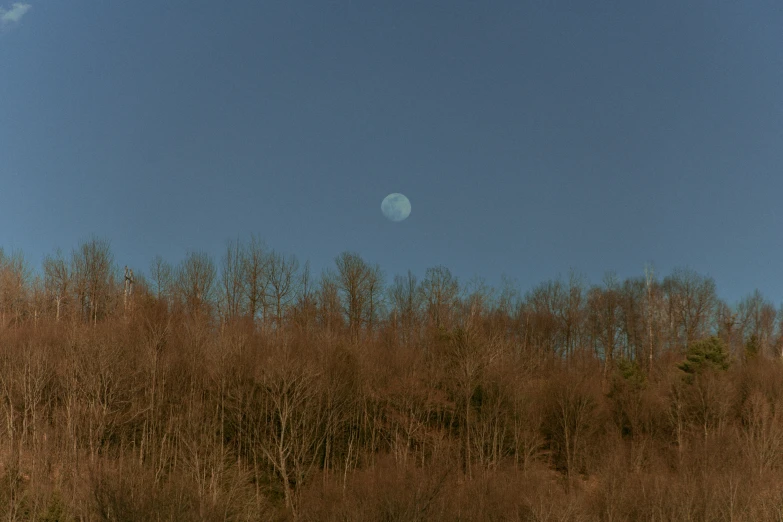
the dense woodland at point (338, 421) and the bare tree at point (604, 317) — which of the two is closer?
the dense woodland at point (338, 421)

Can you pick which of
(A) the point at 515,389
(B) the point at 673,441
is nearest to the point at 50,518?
(A) the point at 515,389

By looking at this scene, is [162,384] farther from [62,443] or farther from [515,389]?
[515,389]

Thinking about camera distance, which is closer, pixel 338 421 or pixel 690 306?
pixel 338 421

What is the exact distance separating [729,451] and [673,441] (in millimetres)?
7760

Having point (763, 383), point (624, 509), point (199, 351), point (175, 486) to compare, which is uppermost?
point (199, 351)

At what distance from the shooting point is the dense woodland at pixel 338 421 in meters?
30.5

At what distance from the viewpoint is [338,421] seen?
4206cm

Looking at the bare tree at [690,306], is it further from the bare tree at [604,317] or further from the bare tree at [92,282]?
the bare tree at [92,282]

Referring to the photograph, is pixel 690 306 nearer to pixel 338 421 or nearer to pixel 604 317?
pixel 604 317

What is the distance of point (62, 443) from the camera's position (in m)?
36.9

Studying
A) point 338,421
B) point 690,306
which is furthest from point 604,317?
point 338,421

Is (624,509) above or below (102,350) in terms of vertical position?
below

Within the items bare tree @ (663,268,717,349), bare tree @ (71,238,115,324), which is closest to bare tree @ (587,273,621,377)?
bare tree @ (663,268,717,349)

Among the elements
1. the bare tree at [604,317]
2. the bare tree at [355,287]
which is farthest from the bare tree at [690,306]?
the bare tree at [355,287]
